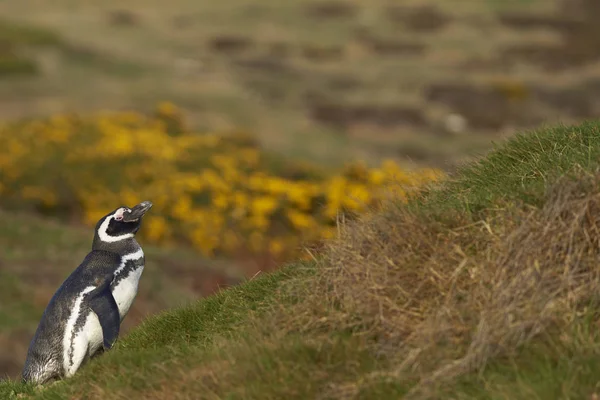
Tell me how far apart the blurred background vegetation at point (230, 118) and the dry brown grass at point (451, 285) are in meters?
0.98

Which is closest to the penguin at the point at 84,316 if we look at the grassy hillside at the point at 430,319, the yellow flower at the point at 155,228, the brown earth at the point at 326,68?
the grassy hillside at the point at 430,319

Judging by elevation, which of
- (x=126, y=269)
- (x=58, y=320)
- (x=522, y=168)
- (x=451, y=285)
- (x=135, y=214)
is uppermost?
(x=522, y=168)

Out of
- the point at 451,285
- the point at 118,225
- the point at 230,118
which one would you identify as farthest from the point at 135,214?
the point at 230,118

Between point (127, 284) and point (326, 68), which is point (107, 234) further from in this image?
point (326, 68)

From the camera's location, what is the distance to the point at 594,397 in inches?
225

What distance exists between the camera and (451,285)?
266 inches

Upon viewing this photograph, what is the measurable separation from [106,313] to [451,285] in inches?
134

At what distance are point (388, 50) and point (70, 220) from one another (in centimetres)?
4583

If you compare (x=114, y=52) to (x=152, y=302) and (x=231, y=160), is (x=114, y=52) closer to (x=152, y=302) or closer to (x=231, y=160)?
(x=231, y=160)

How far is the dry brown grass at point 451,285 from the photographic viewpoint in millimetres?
6344

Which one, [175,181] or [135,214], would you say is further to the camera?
[175,181]

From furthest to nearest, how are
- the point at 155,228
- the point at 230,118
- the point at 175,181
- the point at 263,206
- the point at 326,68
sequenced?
1. the point at 326,68
2. the point at 230,118
3. the point at 175,181
4. the point at 155,228
5. the point at 263,206

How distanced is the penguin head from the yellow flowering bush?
483 inches

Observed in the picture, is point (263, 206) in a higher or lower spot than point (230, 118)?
higher
